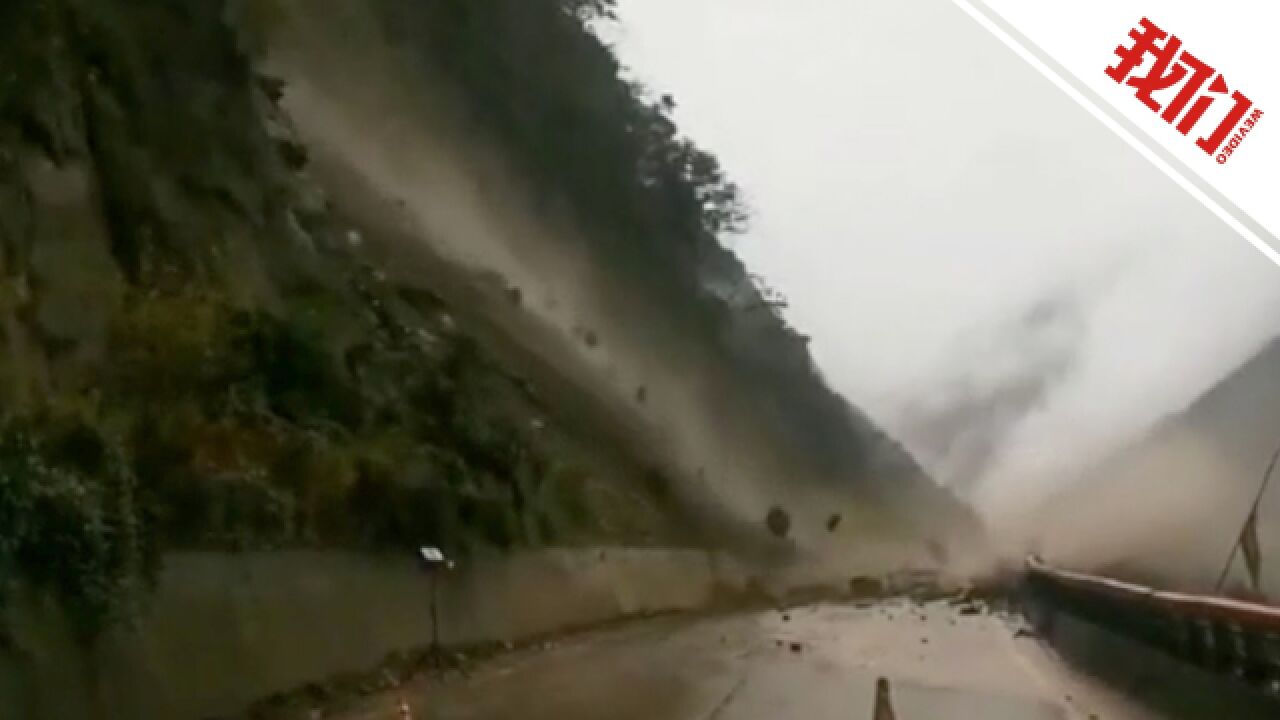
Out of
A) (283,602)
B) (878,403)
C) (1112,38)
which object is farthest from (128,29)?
(1112,38)

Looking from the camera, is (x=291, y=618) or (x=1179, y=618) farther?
(x=1179, y=618)

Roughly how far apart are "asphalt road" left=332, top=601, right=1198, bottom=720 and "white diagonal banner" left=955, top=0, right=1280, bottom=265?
588mm

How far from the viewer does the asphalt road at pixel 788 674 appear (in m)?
1.75

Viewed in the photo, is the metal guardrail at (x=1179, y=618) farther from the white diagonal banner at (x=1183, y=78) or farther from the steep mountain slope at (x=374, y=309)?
the white diagonal banner at (x=1183, y=78)

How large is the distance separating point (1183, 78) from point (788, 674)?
856mm

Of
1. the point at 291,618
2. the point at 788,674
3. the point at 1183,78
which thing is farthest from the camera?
the point at 1183,78

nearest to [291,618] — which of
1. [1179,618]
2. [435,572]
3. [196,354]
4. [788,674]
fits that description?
[435,572]

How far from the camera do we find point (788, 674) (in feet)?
5.92

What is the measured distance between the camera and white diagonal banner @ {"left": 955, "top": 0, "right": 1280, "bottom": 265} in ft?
6.30

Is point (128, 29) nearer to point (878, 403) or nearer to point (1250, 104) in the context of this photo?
A: point (878, 403)

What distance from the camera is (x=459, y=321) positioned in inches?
70.4

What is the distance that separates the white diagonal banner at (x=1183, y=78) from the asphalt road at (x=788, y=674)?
0.59m

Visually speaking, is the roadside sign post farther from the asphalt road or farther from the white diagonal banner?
the white diagonal banner

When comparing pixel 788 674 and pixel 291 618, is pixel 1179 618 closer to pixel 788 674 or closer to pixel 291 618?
pixel 788 674
